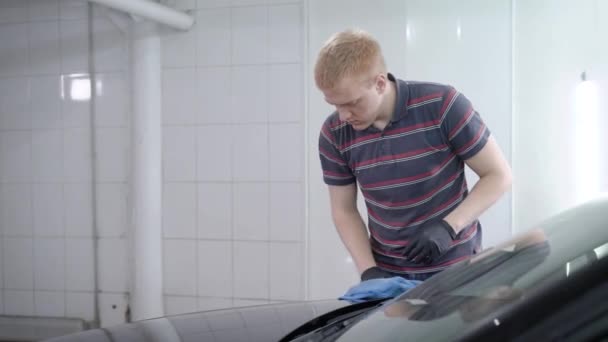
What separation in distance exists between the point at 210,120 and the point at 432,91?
1.85 meters

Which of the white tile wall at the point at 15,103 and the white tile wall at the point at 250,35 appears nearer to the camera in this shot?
the white tile wall at the point at 250,35

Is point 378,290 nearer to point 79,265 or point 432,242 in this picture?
point 432,242

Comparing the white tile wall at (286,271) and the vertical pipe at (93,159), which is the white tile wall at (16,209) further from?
the white tile wall at (286,271)

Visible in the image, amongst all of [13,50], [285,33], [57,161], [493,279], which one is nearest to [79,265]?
[57,161]

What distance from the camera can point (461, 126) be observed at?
1681 mm

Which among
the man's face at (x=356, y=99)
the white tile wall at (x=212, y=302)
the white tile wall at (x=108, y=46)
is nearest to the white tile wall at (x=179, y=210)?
the white tile wall at (x=212, y=302)

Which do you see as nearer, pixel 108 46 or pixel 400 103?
pixel 400 103

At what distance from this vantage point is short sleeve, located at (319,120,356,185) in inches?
74.2

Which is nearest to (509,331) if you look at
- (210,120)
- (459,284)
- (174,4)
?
(459,284)

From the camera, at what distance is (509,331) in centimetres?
67

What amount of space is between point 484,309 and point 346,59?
95cm

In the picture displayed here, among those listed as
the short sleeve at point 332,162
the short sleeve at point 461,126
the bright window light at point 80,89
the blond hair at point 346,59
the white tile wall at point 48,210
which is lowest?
the white tile wall at point 48,210

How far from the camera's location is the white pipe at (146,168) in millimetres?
3311

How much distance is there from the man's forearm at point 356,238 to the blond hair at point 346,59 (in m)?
0.51
